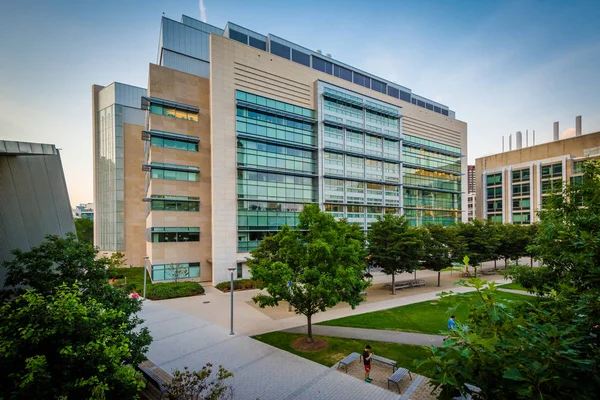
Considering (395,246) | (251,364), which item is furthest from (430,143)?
(251,364)

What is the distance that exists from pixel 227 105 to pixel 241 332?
25.5 m

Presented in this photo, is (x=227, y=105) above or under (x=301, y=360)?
above

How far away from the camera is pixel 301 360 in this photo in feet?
43.6

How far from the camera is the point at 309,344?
49.0 feet

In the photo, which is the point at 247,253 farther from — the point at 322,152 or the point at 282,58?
the point at 282,58

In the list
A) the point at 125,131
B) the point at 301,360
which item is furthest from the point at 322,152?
the point at 125,131

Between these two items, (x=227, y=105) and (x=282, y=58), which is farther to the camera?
(x=282, y=58)

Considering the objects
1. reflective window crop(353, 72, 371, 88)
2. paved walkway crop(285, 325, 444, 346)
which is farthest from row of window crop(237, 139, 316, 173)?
paved walkway crop(285, 325, 444, 346)

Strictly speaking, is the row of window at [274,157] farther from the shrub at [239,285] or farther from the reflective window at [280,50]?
the shrub at [239,285]

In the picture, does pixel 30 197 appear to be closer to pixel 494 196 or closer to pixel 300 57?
pixel 300 57

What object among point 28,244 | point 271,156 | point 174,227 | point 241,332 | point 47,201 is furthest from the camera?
point 271,156

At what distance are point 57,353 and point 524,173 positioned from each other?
82.5 metres

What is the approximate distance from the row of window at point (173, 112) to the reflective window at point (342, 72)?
74.8 ft

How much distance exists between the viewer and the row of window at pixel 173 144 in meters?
31.9
